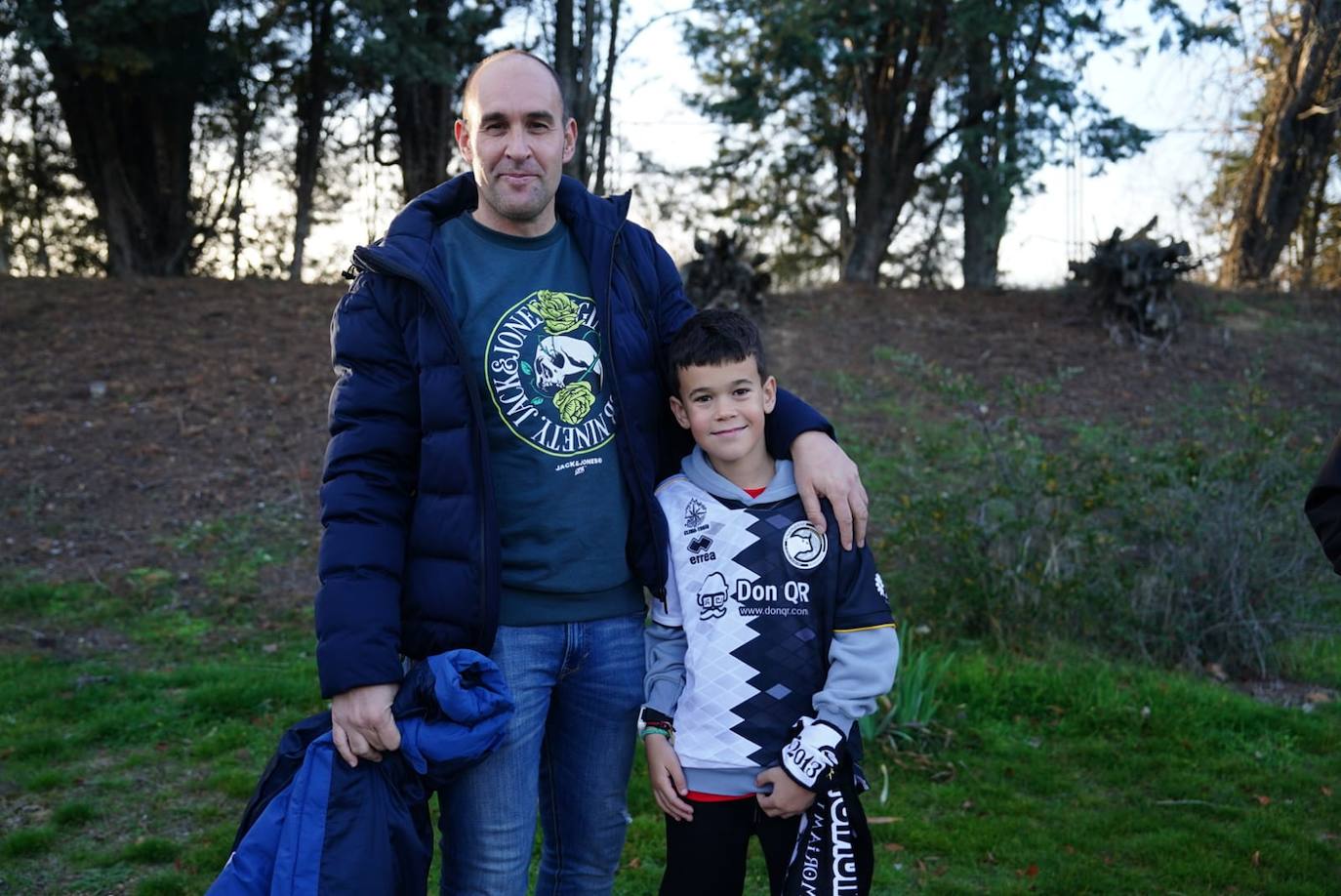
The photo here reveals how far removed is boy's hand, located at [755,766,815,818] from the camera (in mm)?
2334

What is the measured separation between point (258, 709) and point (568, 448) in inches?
134

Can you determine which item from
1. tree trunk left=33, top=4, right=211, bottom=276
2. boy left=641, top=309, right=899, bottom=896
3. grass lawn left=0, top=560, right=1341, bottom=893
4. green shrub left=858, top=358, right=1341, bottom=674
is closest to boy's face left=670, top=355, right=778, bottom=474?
boy left=641, top=309, right=899, bottom=896

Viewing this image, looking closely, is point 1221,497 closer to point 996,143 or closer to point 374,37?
point 996,143

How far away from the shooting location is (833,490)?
2.41 meters

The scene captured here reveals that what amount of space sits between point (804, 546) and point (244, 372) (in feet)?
27.2

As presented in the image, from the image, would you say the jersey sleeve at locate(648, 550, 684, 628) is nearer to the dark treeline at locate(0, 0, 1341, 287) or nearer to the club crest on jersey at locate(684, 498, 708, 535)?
the club crest on jersey at locate(684, 498, 708, 535)

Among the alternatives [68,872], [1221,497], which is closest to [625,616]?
[68,872]

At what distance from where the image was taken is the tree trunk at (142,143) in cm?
1104

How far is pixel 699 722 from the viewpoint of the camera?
2.45m

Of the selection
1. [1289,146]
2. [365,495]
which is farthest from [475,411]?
[1289,146]

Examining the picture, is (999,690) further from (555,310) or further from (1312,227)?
(1312,227)

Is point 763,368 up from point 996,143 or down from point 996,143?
down

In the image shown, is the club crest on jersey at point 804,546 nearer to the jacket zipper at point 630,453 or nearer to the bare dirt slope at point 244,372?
the jacket zipper at point 630,453

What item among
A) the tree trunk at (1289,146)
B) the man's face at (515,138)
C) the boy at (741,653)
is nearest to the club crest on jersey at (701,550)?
the boy at (741,653)
